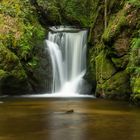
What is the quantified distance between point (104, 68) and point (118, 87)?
1.84 m

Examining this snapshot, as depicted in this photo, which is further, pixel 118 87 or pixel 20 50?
pixel 20 50

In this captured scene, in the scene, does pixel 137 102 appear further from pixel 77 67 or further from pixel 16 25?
pixel 16 25

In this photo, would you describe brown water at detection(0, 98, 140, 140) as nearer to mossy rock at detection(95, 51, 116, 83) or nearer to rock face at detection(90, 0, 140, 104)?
rock face at detection(90, 0, 140, 104)

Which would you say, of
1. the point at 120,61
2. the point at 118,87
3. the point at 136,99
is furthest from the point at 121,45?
the point at 136,99

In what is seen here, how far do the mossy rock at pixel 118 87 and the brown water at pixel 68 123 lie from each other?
3.80 m

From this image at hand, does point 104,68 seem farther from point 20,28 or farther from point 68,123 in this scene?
point 68,123

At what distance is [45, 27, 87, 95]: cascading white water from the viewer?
2491cm

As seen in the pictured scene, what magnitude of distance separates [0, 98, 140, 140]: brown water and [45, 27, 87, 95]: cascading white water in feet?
28.3

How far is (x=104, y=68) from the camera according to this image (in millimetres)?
21531

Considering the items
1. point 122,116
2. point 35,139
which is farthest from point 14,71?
point 35,139

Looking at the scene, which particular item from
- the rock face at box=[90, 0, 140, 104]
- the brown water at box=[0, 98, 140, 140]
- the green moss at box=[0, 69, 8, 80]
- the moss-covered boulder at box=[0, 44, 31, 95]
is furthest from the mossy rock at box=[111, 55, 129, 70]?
the green moss at box=[0, 69, 8, 80]

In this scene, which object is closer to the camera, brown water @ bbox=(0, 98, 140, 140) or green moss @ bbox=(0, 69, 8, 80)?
brown water @ bbox=(0, 98, 140, 140)

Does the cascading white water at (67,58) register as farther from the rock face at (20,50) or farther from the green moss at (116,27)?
the green moss at (116,27)

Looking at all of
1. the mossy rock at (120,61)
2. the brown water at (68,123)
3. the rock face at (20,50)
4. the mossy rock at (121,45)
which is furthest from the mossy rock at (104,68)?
the brown water at (68,123)
